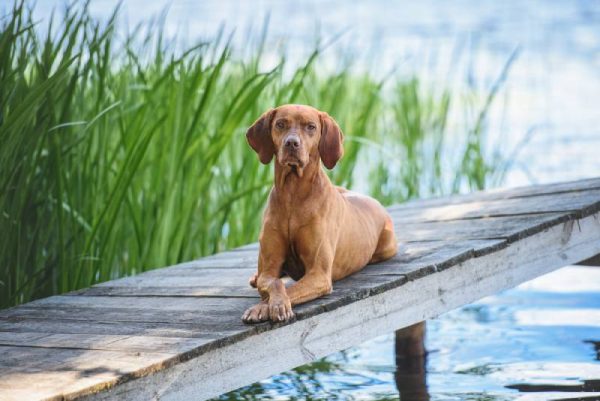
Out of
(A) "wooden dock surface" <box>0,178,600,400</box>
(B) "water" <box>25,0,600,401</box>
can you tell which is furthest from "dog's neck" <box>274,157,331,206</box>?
(B) "water" <box>25,0,600,401</box>

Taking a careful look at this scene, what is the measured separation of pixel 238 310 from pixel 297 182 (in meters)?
0.43

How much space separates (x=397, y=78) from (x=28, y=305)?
428 centimetres

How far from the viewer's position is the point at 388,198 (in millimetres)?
6559

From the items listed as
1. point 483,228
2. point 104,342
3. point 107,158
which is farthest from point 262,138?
point 107,158

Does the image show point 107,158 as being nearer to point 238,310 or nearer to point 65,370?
point 238,310

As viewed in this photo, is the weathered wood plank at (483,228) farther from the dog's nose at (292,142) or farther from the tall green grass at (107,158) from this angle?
the dog's nose at (292,142)

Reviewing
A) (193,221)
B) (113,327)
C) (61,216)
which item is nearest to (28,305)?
(61,216)

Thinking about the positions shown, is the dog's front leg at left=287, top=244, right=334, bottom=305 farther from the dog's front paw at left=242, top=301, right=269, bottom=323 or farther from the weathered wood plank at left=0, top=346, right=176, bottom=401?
the weathered wood plank at left=0, top=346, right=176, bottom=401

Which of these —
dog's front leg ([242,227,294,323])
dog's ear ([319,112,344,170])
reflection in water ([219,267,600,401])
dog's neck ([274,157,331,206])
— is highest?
dog's ear ([319,112,344,170])

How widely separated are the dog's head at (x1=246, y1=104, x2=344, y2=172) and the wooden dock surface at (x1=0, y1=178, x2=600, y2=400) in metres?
0.44

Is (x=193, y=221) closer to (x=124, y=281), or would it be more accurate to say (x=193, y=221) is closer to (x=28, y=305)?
(x=124, y=281)

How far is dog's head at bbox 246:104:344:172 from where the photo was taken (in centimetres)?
278

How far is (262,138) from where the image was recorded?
292 cm

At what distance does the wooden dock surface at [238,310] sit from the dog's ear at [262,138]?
0.47m
